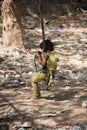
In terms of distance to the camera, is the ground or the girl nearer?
the ground

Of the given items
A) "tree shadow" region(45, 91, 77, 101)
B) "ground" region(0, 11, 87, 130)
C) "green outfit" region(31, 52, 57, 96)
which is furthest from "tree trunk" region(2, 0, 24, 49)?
"green outfit" region(31, 52, 57, 96)

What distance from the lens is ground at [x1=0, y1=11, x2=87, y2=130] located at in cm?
474

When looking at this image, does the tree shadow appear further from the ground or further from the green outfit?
the green outfit

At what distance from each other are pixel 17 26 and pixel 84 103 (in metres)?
4.62

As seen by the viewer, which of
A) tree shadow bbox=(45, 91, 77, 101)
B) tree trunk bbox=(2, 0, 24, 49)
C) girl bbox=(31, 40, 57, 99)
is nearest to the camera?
girl bbox=(31, 40, 57, 99)

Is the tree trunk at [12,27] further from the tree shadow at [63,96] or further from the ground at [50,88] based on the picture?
the tree shadow at [63,96]

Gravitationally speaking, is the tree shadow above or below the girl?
below

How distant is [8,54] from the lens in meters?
9.05

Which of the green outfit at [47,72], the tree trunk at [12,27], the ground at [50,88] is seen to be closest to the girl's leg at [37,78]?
the green outfit at [47,72]

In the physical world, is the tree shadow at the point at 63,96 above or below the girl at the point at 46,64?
below

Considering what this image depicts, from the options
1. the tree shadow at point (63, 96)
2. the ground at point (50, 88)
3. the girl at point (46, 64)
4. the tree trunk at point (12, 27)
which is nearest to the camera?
the ground at point (50, 88)

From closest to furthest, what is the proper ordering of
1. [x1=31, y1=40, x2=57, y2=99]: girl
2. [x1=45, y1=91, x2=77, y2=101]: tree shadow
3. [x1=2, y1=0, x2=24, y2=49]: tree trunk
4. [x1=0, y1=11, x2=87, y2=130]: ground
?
[x1=0, y1=11, x2=87, y2=130]: ground
[x1=31, y1=40, x2=57, y2=99]: girl
[x1=45, y1=91, x2=77, y2=101]: tree shadow
[x1=2, y1=0, x2=24, y2=49]: tree trunk

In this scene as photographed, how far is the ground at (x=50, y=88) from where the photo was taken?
15.5ft

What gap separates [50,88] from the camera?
666cm
